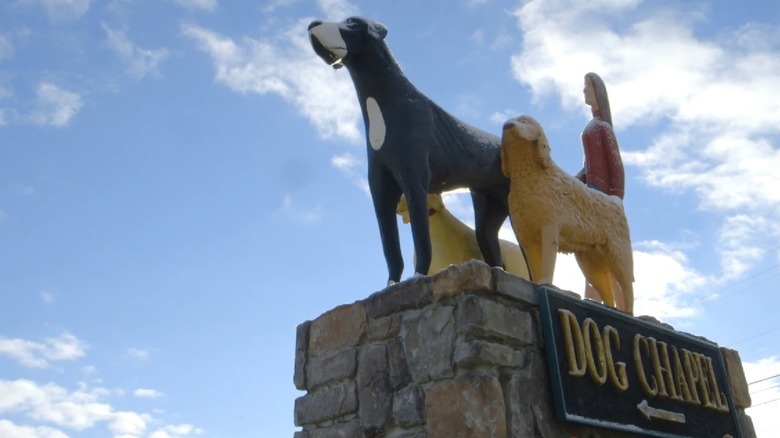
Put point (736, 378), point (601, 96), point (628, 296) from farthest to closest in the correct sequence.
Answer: point (601, 96)
point (736, 378)
point (628, 296)

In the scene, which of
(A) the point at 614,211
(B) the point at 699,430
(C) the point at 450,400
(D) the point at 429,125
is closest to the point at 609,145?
(A) the point at 614,211

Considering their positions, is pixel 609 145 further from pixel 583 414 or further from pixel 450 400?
pixel 450 400

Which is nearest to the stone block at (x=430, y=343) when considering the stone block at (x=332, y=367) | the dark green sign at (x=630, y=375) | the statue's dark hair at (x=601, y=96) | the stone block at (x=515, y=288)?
the stone block at (x=515, y=288)

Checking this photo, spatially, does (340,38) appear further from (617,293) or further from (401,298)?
(617,293)

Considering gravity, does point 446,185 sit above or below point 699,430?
above

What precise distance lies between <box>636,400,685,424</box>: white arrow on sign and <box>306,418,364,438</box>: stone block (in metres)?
1.40

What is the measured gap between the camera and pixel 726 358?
523cm

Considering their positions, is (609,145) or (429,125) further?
(609,145)

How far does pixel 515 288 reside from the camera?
12.3 feet

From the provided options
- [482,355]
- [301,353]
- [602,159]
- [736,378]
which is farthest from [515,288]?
[736,378]

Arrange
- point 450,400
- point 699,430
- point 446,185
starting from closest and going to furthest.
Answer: point 450,400
point 699,430
point 446,185

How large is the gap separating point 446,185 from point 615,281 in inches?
53.0

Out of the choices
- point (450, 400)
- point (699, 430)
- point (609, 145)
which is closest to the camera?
point (450, 400)

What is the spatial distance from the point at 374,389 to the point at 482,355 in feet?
2.13
